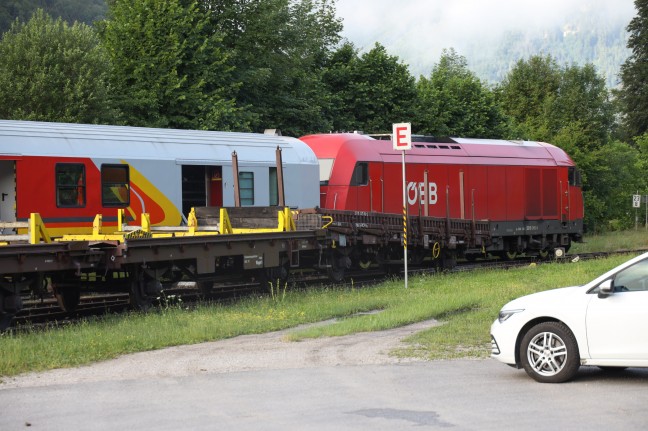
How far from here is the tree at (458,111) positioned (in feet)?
171

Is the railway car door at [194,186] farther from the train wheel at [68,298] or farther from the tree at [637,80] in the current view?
the tree at [637,80]

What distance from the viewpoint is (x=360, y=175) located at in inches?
1088

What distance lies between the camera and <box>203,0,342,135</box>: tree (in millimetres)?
40375

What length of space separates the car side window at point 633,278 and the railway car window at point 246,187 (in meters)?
15.3

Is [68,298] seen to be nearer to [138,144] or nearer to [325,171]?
[138,144]

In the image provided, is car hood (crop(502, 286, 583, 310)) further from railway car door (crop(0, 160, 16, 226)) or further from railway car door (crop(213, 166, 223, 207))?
railway car door (crop(213, 166, 223, 207))

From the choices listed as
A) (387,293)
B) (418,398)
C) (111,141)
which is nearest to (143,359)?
(418,398)

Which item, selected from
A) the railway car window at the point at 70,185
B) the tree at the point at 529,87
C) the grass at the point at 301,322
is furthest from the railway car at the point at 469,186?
the tree at the point at 529,87

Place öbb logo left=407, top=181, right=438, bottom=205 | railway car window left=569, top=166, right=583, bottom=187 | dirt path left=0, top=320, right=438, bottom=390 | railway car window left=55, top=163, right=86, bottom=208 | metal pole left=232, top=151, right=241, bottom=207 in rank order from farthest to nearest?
railway car window left=569, top=166, right=583, bottom=187 < öbb logo left=407, top=181, right=438, bottom=205 < metal pole left=232, top=151, right=241, bottom=207 < railway car window left=55, top=163, right=86, bottom=208 < dirt path left=0, top=320, right=438, bottom=390

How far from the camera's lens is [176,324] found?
49.7 feet

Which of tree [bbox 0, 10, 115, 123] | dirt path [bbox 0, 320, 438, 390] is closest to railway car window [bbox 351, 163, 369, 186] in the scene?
tree [bbox 0, 10, 115, 123]

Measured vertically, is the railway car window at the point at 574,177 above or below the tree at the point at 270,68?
below

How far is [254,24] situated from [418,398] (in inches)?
1332

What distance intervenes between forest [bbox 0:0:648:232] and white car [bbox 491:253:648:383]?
25362mm
